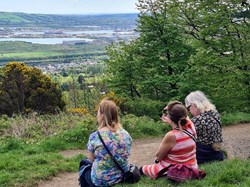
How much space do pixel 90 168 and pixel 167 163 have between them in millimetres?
1147

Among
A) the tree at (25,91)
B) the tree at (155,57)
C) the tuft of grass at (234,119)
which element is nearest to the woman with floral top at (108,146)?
the tuft of grass at (234,119)

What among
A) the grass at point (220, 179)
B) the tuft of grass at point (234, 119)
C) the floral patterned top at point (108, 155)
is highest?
the floral patterned top at point (108, 155)

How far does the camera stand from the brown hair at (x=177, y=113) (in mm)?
5602

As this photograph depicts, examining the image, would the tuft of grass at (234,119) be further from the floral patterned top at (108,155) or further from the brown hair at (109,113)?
the brown hair at (109,113)

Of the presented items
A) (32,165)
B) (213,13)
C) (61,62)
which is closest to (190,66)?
(213,13)

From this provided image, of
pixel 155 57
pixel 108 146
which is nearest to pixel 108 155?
pixel 108 146

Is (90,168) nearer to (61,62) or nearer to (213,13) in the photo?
(213,13)

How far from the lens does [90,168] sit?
5926mm

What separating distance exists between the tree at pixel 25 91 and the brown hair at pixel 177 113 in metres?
25.4

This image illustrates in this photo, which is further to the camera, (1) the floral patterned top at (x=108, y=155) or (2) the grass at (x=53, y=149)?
(2) the grass at (x=53, y=149)

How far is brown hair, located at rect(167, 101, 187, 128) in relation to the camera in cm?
560

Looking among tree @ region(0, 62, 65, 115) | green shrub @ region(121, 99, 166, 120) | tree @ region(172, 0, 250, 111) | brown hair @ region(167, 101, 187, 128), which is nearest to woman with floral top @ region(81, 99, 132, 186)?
brown hair @ region(167, 101, 187, 128)

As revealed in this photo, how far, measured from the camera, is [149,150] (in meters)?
10.1

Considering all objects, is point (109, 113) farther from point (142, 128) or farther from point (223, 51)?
point (223, 51)
